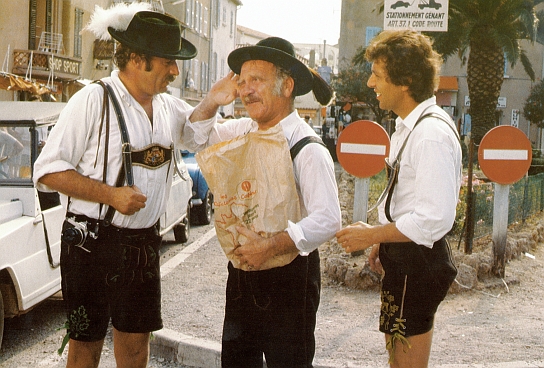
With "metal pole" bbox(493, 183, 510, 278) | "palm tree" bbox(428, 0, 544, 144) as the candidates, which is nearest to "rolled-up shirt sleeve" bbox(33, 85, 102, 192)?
"metal pole" bbox(493, 183, 510, 278)

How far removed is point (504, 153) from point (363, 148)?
54.4 inches

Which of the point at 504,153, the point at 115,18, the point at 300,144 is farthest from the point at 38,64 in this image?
the point at 300,144

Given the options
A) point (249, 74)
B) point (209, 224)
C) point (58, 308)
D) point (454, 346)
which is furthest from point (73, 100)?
point (209, 224)

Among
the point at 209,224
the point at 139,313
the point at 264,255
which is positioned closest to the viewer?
the point at 264,255

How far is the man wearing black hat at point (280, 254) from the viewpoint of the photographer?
3.03 meters

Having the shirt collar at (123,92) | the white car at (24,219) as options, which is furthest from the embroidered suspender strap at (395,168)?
the white car at (24,219)

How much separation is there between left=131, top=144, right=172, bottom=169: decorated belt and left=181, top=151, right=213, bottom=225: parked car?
7.95 m

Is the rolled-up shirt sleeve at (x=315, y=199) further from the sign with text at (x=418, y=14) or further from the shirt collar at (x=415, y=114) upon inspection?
the sign with text at (x=418, y=14)

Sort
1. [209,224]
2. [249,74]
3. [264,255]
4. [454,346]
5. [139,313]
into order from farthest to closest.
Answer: [209,224], [454,346], [139,313], [249,74], [264,255]

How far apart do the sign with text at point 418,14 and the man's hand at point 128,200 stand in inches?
190

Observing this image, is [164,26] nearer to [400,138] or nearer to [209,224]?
[400,138]

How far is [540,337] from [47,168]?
13.7 ft

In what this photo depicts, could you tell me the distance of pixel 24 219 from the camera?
552 cm

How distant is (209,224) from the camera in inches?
501
